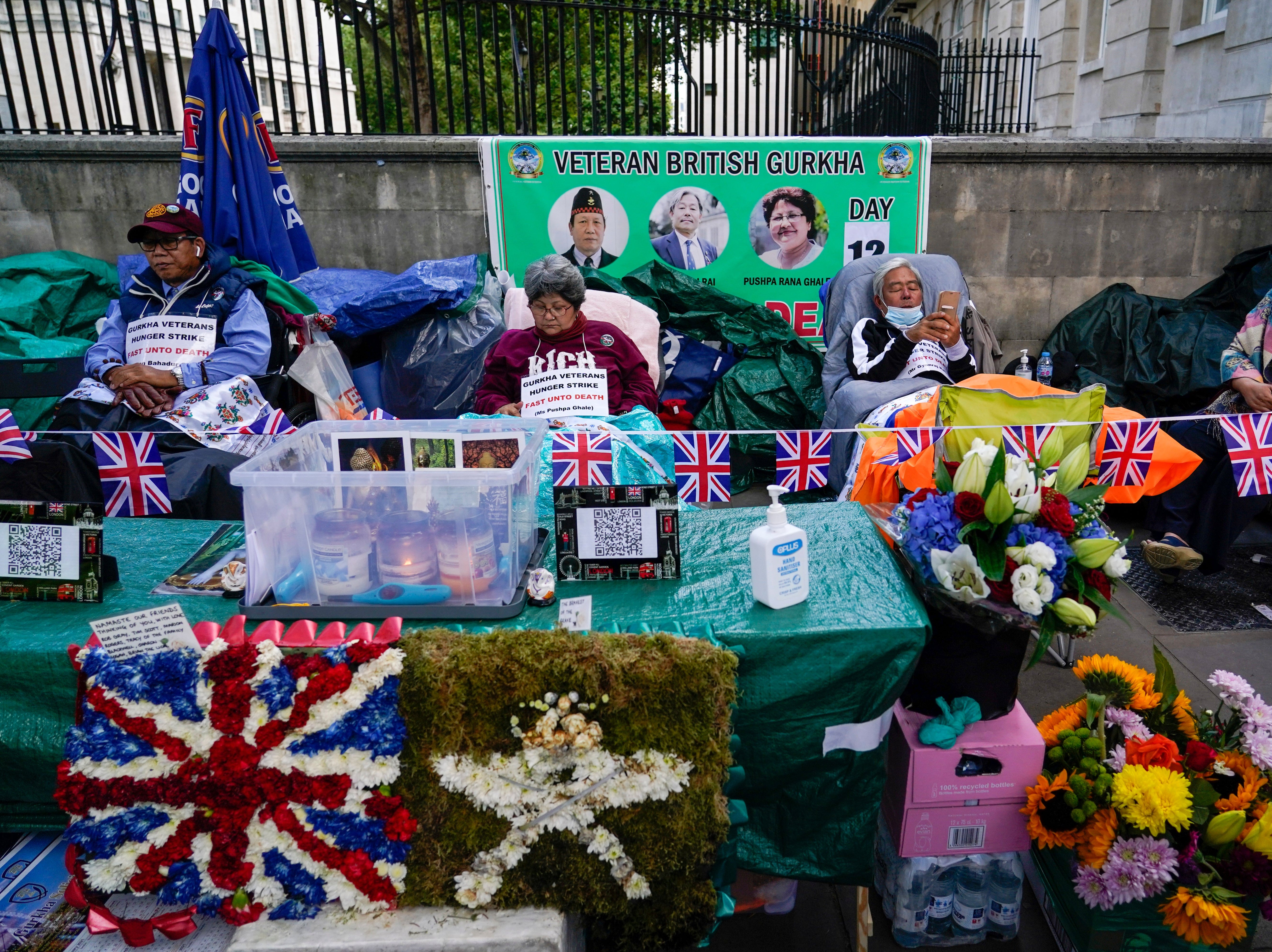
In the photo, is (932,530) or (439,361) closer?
(932,530)

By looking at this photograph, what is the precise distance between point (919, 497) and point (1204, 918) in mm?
1018

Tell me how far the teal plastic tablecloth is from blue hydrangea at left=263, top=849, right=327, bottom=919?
542 millimetres

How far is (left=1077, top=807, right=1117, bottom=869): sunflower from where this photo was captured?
5.98ft

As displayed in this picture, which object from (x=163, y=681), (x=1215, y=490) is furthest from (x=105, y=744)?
(x=1215, y=490)

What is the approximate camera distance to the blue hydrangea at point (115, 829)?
1.57m

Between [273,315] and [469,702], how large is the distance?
126 inches

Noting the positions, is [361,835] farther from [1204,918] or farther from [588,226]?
[588,226]

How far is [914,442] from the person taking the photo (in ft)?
10.1

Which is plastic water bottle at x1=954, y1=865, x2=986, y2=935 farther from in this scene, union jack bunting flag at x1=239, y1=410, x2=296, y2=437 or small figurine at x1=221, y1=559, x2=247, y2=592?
union jack bunting flag at x1=239, y1=410, x2=296, y2=437

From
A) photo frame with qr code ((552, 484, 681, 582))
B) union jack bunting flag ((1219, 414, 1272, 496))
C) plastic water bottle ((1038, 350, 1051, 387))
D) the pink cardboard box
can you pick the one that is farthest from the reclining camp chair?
photo frame with qr code ((552, 484, 681, 582))

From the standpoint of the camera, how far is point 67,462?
10.1ft

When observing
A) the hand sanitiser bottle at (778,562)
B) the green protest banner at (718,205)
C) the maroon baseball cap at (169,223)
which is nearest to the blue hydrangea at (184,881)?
the hand sanitiser bottle at (778,562)

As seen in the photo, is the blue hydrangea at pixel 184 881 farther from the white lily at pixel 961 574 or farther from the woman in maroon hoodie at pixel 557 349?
the woman in maroon hoodie at pixel 557 349

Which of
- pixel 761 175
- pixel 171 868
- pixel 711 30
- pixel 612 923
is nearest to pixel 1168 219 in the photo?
pixel 761 175
